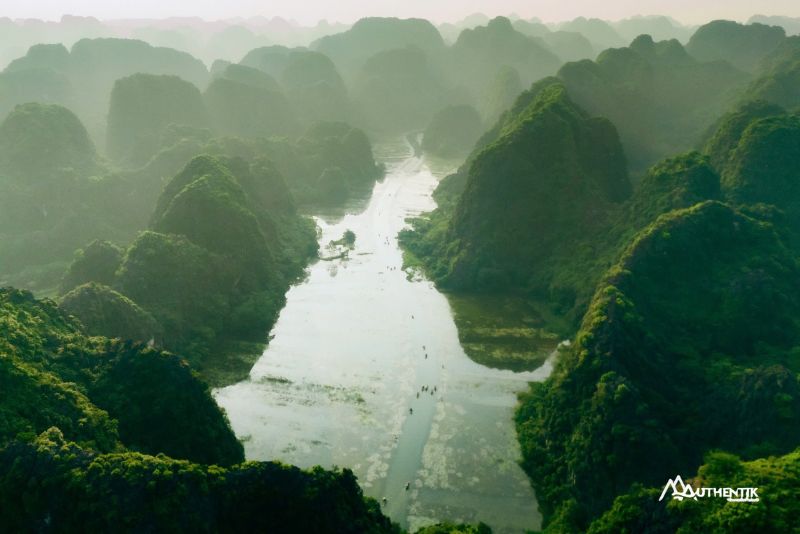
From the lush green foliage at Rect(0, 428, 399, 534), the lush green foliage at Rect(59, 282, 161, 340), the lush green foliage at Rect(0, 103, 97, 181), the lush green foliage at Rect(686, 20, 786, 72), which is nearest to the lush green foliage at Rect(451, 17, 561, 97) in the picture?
Result: the lush green foliage at Rect(686, 20, 786, 72)

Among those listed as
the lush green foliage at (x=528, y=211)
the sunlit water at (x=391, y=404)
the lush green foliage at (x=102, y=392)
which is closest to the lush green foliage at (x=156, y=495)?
the lush green foliage at (x=102, y=392)

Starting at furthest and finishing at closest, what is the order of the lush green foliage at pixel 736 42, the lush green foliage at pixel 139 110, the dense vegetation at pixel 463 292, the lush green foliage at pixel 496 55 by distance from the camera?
the lush green foliage at pixel 496 55 < the lush green foliage at pixel 736 42 < the lush green foliage at pixel 139 110 < the dense vegetation at pixel 463 292

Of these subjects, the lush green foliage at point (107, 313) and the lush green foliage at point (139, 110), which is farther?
the lush green foliage at point (139, 110)

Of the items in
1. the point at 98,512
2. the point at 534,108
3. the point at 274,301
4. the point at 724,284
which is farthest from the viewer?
the point at 534,108

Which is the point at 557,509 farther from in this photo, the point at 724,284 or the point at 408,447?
the point at 724,284

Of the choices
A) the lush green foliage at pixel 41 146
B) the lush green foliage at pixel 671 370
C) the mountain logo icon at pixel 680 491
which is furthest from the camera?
the lush green foliage at pixel 41 146

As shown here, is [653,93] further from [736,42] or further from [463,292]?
[463,292]

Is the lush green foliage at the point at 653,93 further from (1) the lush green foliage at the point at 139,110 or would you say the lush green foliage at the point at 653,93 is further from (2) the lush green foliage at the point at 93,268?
(2) the lush green foliage at the point at 93,268

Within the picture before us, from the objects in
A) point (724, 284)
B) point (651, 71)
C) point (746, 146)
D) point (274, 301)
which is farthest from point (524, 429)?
point (651, 71)
